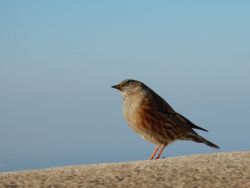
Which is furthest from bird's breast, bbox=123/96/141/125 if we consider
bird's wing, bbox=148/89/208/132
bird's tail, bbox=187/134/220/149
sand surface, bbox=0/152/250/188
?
sand surface, bbox=0/152/250/188

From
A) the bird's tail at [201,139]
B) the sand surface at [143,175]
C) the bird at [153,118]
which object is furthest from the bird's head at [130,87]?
the sand surface at [143,175]

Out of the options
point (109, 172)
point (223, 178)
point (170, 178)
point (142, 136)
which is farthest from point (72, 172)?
point (142, 136)

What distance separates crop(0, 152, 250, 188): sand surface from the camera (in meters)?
5.30

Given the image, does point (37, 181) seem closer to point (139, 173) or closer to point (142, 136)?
point (139, 173)

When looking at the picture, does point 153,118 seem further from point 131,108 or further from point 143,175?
point 143,175

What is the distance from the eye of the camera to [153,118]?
9.47 m

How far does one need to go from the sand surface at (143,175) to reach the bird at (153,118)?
9.92ft

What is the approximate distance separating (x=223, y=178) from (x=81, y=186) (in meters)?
1.29

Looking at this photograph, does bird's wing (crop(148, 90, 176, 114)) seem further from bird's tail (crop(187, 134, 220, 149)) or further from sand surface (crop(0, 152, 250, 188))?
sand surface (crop(0, 152, 250, 188))

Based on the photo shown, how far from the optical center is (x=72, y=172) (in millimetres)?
5816

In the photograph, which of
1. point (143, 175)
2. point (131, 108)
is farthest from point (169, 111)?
point (143, 175)

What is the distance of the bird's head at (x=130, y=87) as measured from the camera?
9.71 meters

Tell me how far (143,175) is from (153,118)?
3.96m

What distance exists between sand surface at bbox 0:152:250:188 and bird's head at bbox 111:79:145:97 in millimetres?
3468
